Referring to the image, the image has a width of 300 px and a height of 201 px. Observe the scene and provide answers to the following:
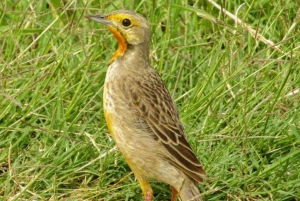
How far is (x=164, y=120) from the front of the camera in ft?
21.7

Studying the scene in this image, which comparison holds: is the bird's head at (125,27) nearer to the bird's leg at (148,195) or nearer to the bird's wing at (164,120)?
the bird's wing at (164,120)

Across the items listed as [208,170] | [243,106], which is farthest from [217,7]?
[208,170]

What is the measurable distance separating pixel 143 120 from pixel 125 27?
2.55ft

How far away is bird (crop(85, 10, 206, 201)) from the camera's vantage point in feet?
21.0

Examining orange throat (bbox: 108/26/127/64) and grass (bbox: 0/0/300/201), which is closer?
grass (bbox: 0/0/300/201)

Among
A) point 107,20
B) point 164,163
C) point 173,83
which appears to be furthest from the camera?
point 173,83

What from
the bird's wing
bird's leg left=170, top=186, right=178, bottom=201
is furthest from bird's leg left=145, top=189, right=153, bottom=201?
the bird's wing

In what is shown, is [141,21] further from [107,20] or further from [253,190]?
[253,190]

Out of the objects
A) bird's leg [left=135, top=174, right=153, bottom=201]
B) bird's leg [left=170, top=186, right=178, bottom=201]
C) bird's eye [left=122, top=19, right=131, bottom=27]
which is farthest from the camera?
bird's eye [left=122, top=19, right=131, bottom=27]

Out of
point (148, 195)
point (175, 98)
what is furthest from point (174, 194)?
point (175, 98)

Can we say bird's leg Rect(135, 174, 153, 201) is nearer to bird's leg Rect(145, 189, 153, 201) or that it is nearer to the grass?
bird's leg Rect(145, 189, 153, 201)

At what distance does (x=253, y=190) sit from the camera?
22.1 feet

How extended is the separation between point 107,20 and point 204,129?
115cm

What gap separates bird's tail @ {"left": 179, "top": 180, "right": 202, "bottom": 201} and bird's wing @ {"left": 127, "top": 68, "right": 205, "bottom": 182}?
113mm
